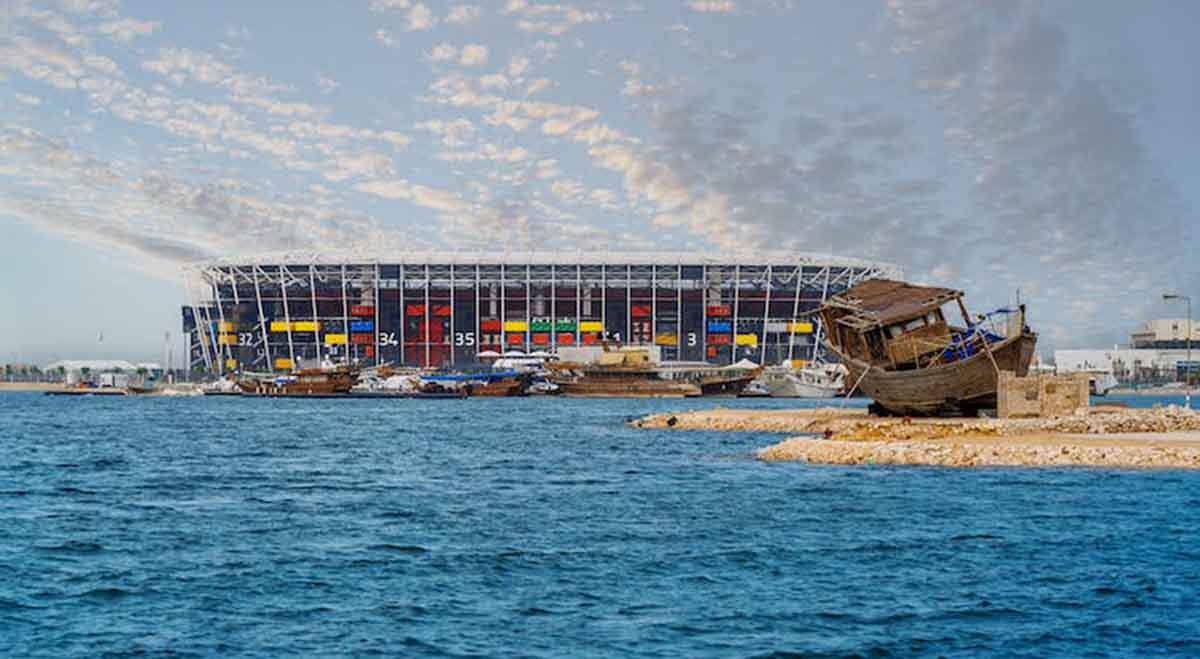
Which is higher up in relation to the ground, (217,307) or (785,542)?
(217,307)

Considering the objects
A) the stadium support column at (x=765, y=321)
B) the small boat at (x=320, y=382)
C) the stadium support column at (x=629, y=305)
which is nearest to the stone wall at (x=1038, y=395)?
the small boat at (x=320, y=382)

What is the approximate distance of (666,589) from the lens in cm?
2005

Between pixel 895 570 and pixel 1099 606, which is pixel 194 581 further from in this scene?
pixel 1099 606

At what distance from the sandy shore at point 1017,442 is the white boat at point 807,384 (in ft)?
250

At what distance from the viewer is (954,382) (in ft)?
185

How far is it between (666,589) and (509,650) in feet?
15.1

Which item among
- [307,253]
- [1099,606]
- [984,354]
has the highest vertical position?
[307,253]

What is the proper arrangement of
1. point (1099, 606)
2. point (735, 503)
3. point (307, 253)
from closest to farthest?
point (1099, 606)
point (735, 503)
point (307, 253)

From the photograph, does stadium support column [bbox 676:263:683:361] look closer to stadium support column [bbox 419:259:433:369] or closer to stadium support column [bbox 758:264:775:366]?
stadium support column [bbox 758:264:775:366]

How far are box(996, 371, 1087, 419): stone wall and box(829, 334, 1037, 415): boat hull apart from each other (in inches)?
74.6

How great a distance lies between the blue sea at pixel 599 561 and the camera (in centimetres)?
1698

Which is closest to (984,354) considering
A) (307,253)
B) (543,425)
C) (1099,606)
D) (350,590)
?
(543,425)

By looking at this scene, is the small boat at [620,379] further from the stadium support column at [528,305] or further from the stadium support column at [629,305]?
the stadium support column at [528,305]

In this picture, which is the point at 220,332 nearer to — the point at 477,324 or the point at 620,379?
the point at 477,324
